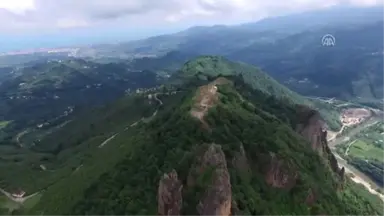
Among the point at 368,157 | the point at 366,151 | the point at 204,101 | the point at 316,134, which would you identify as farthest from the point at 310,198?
the point at 366,151

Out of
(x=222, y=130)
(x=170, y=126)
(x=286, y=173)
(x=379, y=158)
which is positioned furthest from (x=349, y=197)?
(x=379, y=158)

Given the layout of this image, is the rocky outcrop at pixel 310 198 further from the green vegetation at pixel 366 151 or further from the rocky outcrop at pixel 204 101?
the green vegetation at pixel 366 151

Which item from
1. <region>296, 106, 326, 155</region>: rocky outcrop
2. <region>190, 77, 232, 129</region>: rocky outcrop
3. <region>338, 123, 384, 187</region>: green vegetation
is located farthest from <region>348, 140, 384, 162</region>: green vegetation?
<region>190, 77, 232, 129</region>: rocky outcrop

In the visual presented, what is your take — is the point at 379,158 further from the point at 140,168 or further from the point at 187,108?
the point at 140,168

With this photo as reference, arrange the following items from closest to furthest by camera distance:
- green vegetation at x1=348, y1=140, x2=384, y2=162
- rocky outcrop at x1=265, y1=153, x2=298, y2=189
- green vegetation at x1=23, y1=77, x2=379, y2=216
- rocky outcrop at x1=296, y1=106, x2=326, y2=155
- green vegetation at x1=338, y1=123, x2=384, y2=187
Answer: green vegetation at x1=23, y1=77, x2=379, y2=216, rocky outcrop at x1=265, y1=153, x2=298, y2=189, rocky outcrop at x1=296, y1=106, x2=326, y2=155, green vegetation at x1=338, y1=123, x2=384, y2=187, green vegetation at x1=348, y1=140, x2=384, y2=162

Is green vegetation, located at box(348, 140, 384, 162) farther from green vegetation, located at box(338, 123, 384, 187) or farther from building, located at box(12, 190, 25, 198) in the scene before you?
building, located at box(12, 190, 25, 198)

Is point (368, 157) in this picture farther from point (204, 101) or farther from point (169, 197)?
point (169, 197)
